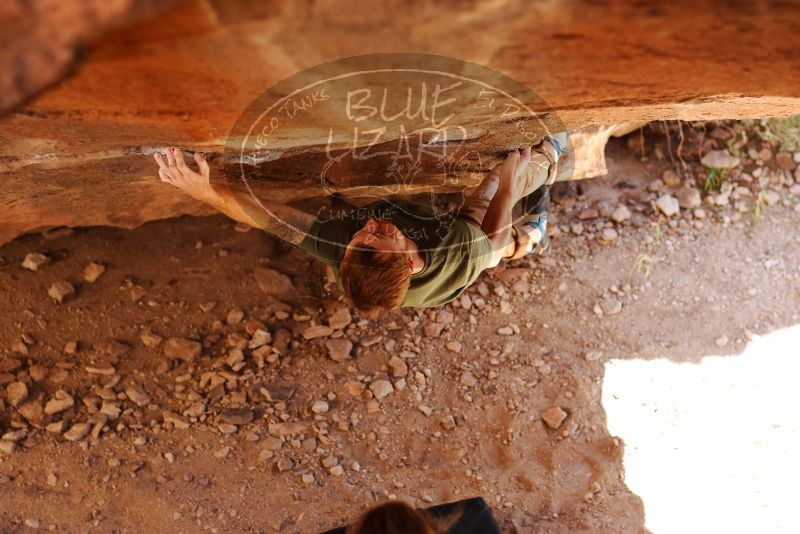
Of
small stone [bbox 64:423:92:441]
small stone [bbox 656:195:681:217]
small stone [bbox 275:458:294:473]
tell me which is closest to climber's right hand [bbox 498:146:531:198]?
small stone [bbox 656:195:681:217]

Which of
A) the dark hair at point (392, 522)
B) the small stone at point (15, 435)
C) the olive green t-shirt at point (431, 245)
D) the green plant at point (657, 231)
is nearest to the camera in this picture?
the dark hair at point (392, 522)

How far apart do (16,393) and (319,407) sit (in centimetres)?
123

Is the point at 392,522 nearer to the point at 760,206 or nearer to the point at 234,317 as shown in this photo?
the point at 234,317

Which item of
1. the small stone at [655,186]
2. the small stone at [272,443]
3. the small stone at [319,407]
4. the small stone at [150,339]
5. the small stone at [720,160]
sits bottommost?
the small stone at [272,443]

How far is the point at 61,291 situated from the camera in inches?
117

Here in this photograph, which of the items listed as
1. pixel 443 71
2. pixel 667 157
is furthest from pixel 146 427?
pixel 667 157

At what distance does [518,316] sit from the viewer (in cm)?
327

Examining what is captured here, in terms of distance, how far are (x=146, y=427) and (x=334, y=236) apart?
45.4 inches

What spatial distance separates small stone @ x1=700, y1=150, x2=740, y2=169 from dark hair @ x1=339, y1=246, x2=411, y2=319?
2.33 meters

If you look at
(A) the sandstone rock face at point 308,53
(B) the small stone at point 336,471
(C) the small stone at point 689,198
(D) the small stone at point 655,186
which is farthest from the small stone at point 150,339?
(C) the small stone at point 689,198

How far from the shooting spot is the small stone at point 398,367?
3020 mm

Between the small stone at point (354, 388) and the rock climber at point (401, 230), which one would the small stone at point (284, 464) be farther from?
the rock climber at point (401, 230)

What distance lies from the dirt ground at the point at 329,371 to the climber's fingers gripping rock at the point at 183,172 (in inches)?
40.0

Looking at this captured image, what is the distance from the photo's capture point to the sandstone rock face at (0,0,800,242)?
117cm
